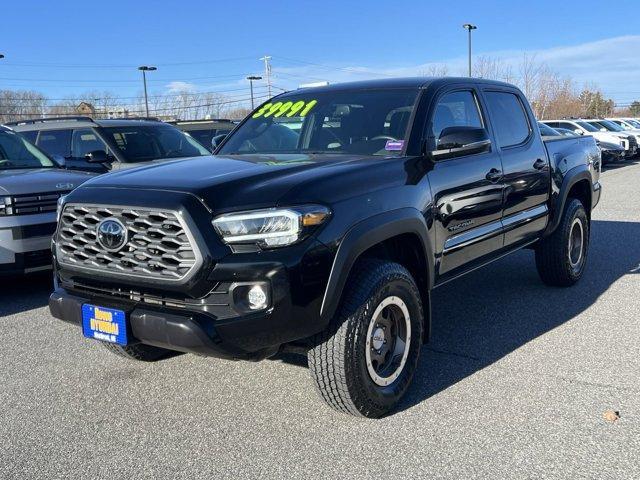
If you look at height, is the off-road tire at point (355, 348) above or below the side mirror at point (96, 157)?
below

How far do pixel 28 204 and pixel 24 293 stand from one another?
111cm

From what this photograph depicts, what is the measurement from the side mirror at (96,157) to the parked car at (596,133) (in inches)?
753

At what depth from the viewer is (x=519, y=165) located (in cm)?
507

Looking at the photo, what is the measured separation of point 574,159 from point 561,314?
1.65 metres

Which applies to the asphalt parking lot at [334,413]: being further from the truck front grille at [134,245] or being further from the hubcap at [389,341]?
the truck front grille at [134,245]

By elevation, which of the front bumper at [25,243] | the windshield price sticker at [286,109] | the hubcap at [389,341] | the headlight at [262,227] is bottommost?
the hubcap at [389,341]

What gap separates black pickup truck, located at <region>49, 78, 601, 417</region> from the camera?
9.89ft

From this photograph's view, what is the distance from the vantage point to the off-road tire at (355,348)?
129 inches

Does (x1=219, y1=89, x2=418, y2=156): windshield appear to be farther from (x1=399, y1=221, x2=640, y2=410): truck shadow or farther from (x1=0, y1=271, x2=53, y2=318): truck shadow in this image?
(x1=0, y1=271, x2=53, y2=318): truck shadow

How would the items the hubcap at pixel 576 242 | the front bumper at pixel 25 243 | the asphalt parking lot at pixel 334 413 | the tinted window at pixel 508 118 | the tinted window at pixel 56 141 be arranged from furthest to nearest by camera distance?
1. the tinted window at pixel 56 141
2. the hubcap at pixel 576 242
3. the front bumper at pixel 25 243
4. the tinted window at pixel 508 118
5. the asphalt parking lot at pixel 334 413

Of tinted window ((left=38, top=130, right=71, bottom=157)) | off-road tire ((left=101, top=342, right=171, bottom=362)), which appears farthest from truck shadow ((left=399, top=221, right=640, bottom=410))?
tinted window ((left=38, top=130, right=71, bottom=157))

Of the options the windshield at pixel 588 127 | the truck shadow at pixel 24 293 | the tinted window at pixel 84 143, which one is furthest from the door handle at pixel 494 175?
the windshield at pixel 588 127

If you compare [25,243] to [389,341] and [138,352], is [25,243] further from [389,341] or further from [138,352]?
→ [389,341]

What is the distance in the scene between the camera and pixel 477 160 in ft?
14.8
